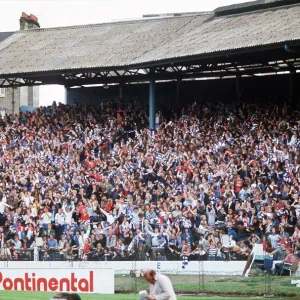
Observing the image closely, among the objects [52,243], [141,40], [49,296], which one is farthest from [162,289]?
[141,40]

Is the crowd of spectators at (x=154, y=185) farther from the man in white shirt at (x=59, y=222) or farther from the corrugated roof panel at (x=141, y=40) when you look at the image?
the corrugated roof panel at (x=141, y=40)

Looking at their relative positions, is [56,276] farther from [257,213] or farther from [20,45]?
[20,45]

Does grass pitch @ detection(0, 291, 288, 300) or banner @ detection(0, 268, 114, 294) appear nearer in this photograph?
grass pitch @ detection(0, 291, 288, 300)

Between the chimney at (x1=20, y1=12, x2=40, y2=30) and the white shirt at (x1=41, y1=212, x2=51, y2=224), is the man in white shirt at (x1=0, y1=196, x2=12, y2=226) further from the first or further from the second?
the chimney at (x1=20, y1=12, x2=40, y2=30)

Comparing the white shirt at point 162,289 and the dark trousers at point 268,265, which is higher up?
the white shirt at point 162,289

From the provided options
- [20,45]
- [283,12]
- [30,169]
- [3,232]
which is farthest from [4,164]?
[283,12]

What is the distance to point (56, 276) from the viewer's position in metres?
26.6

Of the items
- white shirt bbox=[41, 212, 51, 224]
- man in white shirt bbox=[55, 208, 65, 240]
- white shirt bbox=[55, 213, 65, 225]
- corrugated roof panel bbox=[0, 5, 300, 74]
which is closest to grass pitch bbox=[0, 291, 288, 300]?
man in white shirt bbox=[55, 208, 65, 240]

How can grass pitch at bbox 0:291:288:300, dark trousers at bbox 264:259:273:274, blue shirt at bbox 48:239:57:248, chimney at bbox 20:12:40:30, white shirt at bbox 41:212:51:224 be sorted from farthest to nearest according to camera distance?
1. chimney at bbox 20:12:40:30
2. white shirt at bbox 41:212:51:224
3. blue shirt at bbox 48:239:57:248
4. dark trousers at bbox 264:259:273:274
5. grass pitch at bbox 0:291:288:300

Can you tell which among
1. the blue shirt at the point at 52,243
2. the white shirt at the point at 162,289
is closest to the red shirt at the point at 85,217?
the blue shirt at the point at 52,243

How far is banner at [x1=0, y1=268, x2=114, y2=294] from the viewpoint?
26391 millimetres

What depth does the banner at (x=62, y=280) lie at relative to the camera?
2639cm

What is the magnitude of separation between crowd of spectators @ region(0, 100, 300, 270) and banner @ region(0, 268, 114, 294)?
10.2ft

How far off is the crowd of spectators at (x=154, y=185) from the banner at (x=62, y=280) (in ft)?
10.2
